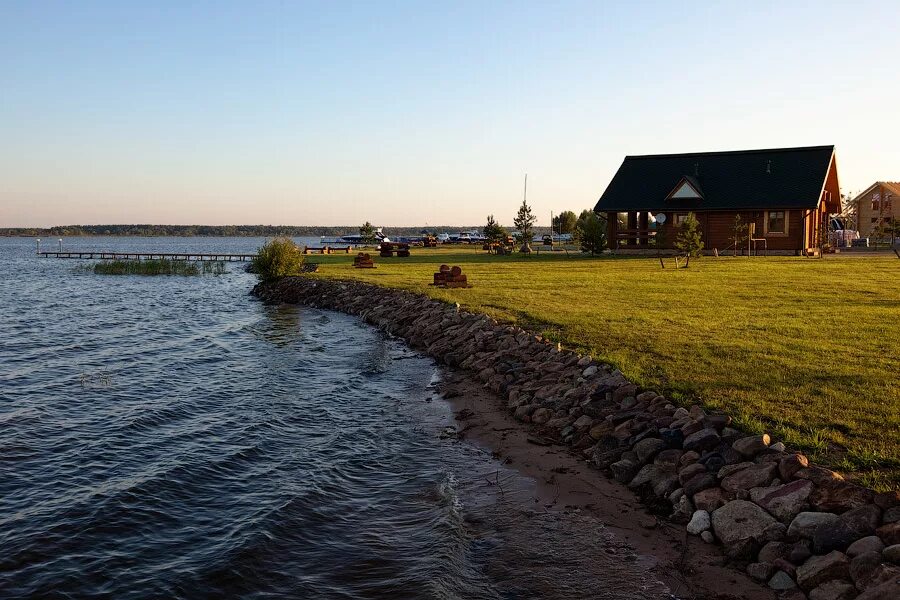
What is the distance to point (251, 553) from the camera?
7.89 metres

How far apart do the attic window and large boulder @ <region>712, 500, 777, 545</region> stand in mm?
42597

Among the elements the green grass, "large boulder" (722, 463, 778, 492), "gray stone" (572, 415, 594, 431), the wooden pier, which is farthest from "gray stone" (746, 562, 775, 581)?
the wooden pier

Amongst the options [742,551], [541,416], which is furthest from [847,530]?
[541,416]

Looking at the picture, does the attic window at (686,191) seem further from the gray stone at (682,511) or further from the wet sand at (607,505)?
the gray stone at (682,511)

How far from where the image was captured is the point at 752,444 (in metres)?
8.42

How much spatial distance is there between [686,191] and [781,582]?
43898 mm

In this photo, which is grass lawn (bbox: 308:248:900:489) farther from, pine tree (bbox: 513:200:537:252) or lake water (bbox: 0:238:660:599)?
pine tree (bbox: 513:200:537:252)

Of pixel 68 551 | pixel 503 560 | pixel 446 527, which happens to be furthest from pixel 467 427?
pixel 68 551

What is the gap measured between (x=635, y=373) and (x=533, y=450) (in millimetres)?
2555

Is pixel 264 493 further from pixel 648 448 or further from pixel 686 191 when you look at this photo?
pixel 686 191

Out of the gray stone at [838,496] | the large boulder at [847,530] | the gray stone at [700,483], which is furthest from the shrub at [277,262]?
the large boulder at [847,530]

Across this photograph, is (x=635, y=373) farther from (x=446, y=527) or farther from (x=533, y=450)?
(x=446, y=527)

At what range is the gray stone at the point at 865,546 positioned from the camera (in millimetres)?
6289

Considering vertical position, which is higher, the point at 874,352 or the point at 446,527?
the point at 874,352
